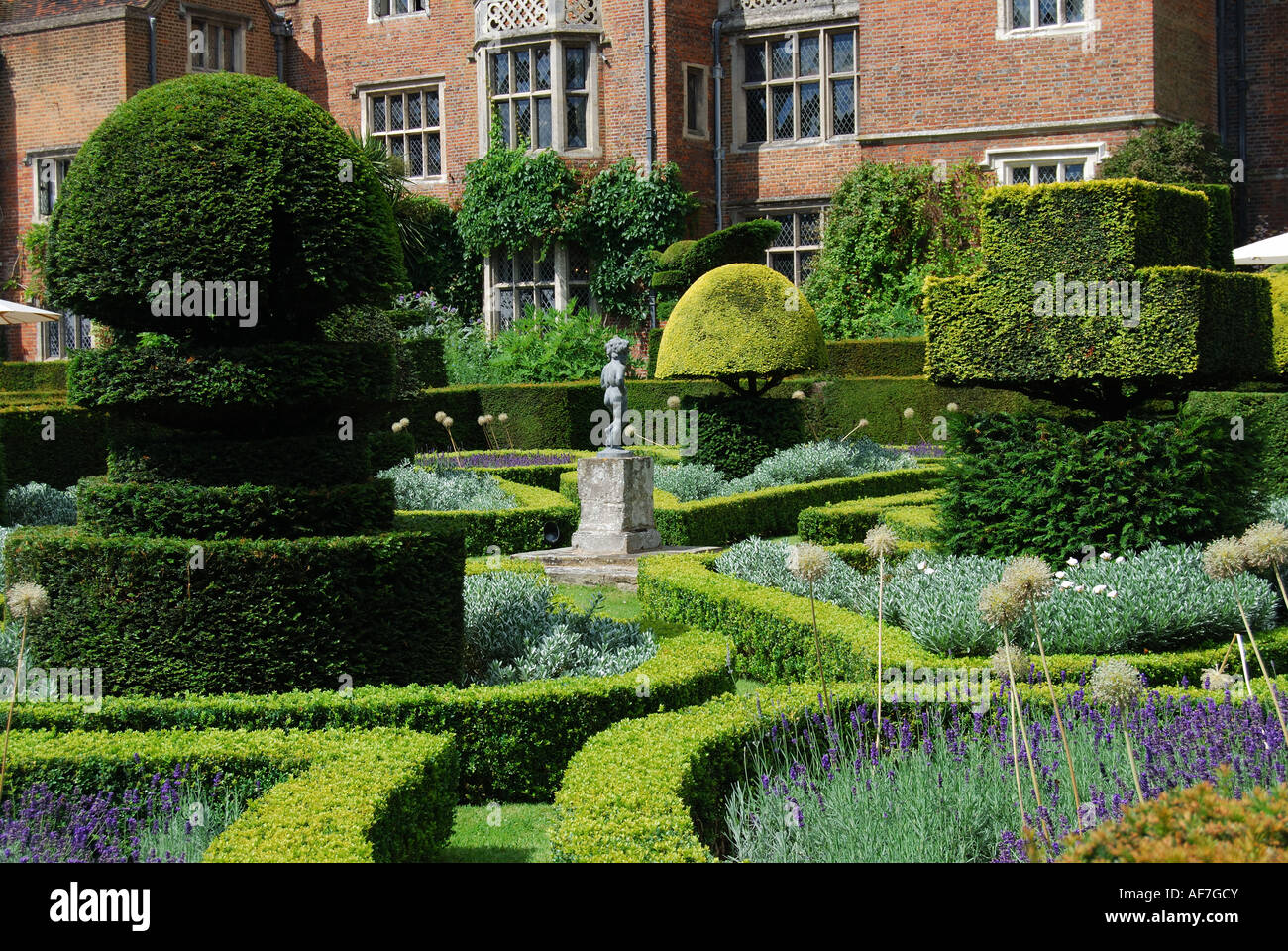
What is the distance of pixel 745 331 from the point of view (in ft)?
49.8

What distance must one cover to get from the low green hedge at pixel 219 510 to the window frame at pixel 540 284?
18.2 m

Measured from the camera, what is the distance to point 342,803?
→ 418 cm

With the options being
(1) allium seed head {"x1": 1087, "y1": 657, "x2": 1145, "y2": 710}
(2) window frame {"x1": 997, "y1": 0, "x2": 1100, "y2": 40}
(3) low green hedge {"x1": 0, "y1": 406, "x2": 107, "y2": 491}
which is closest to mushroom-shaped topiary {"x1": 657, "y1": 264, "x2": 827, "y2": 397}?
(3) low green hedge {"x1": 0, "y1": 406, "x2": 107, "y2": 491}

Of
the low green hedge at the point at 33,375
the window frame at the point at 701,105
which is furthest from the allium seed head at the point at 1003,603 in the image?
the low green hedge at the point at 33,375

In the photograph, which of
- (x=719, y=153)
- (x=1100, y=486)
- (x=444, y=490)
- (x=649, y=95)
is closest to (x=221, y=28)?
(x=649, y=95)

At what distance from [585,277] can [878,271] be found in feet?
18.5

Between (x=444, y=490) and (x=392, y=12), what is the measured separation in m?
15.9

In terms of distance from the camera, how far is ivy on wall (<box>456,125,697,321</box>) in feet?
76.8

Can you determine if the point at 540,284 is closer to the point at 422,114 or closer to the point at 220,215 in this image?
the point at 422,114

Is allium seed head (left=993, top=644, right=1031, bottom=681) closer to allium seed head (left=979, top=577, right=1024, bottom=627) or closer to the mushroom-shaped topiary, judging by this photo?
allium seed head (left=979, top=577, right=1024, bottom=627)

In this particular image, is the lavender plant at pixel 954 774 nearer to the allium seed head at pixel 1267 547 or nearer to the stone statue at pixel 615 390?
the allium seed head at pixel 1267 547

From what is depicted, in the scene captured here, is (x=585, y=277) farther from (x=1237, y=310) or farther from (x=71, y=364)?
(x=71, y=364)
